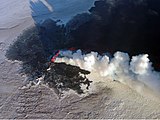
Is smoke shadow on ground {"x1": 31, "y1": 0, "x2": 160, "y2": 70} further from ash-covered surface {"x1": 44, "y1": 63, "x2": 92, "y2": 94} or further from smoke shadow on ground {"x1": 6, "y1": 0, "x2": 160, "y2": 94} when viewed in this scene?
ash-covered surface {"x1": 44, "y1": 63, "x2": 92, "y2": 94}

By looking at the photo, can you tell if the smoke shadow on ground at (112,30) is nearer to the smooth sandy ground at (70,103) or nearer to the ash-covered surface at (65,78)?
the ash-covered surface at (65,78)

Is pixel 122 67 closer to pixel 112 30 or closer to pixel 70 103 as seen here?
pixel 70 103

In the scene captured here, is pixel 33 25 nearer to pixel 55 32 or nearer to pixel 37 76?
pixel 55 32

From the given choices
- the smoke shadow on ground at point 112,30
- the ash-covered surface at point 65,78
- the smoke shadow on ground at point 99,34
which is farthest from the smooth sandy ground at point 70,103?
the smoke shadow on ground at point 112,30

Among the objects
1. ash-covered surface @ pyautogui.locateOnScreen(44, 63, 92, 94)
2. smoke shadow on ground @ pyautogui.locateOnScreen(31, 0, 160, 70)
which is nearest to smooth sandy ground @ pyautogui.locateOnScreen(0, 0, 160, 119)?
ash-covered surface @ pyautogui.locateOnScreen(44, 63, 92, 94)

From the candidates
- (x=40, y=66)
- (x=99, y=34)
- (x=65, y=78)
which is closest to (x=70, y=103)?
(x=65, y=78)
